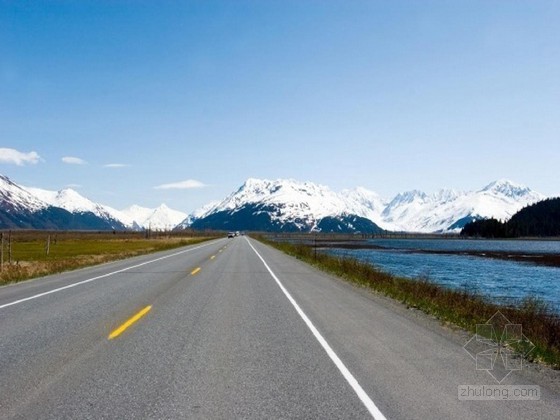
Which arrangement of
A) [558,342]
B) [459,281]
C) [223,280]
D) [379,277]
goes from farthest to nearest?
[459,281] < [379,277] < [223,280] < [558,342]

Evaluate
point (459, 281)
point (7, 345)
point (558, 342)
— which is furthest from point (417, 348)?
point (459, 281)

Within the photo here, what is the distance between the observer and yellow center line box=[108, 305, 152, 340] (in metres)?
8.93

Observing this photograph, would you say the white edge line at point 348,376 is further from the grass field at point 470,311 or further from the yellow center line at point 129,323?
the yellow center line at point 129,323

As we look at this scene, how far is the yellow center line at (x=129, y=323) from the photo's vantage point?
29.3ft

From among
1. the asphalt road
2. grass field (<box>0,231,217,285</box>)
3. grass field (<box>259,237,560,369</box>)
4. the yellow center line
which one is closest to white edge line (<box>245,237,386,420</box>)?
the asphalt road

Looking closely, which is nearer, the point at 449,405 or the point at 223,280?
the point at 449,405

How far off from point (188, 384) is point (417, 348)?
13.6ft

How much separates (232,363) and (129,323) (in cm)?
384

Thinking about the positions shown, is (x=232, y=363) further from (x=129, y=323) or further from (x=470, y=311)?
(x=470, y=311)

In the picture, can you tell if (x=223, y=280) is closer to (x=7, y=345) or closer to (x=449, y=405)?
(x=7, y=345)

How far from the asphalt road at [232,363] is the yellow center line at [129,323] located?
66 millimetres

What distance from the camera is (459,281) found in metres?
30.1

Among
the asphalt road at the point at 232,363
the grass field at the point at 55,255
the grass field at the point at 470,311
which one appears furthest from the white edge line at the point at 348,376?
the grass field at the point at 55,255

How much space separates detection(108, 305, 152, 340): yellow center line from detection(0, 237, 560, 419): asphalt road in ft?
0.22
